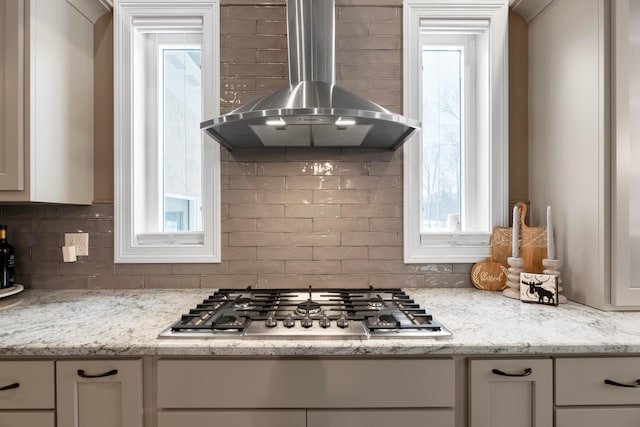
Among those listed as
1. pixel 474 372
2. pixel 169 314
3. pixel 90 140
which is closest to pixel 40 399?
pixel 169 314

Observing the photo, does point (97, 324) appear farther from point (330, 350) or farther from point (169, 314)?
point (330, 350)

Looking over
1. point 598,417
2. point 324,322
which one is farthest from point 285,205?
point 598,417

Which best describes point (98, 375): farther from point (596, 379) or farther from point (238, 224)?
point (596, 379)

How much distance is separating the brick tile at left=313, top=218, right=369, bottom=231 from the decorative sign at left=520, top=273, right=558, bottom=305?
0.75 meters

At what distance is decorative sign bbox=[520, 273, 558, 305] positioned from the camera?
5.11 feet

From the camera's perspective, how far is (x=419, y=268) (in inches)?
75.5

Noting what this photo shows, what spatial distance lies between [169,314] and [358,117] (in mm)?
Answer: 1054

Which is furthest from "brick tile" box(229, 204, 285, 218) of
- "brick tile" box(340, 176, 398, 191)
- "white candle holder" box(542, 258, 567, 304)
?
"white candle holder" box(542, 258, 567, 304)

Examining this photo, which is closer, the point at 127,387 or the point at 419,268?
the point at 127,387

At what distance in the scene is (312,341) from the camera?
45.1 inches

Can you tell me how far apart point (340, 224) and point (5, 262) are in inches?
62.5

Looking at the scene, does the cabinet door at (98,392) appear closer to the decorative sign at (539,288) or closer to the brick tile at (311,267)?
the brick tile at (311,267)

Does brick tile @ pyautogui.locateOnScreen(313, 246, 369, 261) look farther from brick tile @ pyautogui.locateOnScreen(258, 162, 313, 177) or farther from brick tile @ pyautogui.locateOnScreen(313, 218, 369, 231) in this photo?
brick tile @ pyautogui.locateOnScreen(258, 162, 313, 177)

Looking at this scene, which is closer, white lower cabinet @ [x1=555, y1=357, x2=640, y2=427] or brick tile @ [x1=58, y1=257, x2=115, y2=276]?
white lower cabinet @ [x1=555, y1=357, x2=640, y2=427]
